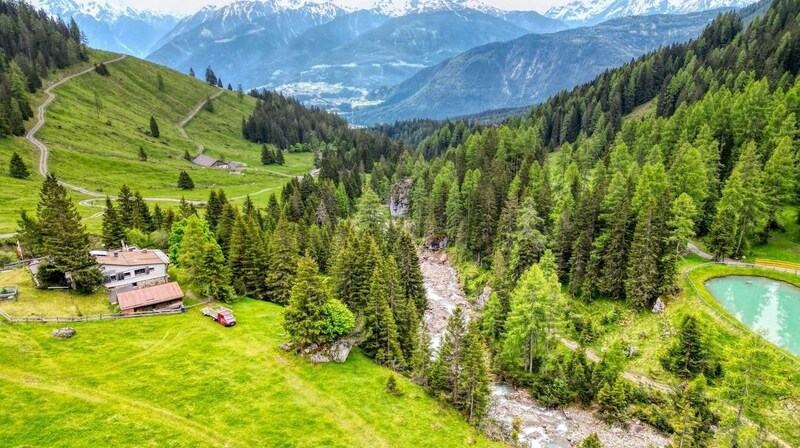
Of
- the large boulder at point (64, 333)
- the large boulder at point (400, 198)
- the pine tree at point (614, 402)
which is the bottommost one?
the large boulder at point (400, 198)

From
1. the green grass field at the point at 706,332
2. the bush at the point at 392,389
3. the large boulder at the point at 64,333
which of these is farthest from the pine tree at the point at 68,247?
the green grass field at the point at 706,332

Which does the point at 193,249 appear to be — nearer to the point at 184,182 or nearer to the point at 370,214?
the point at 370,214

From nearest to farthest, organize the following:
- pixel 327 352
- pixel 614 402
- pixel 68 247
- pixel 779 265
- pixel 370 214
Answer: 1. pixel 614 402
2. pixel 327 352
3. pixel 68 247
4. pixel 779 265
5. pixel 370 214

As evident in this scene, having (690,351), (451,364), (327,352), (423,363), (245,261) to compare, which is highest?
(245,261)

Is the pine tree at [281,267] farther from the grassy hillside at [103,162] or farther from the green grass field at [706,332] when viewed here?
the grassy hillside at [103,162]

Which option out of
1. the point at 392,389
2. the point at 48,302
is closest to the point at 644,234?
the point at 392,389

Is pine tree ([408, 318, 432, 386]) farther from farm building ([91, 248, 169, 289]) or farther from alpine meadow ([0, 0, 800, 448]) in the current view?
farm building ([91, 248, 169, 289])

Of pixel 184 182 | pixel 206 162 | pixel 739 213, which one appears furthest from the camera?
pixel 206 162

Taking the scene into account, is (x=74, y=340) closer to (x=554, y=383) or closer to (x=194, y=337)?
(x=194, y=337)

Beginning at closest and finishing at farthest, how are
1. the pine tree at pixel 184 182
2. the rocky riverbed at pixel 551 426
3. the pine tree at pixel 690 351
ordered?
the rocky riverbed at pixel 551 426, the pine tree at pixel 690 351, the pine tree at pixel 184 182
